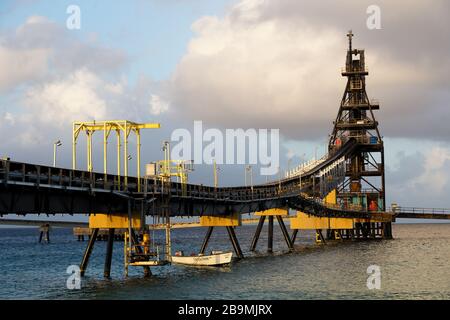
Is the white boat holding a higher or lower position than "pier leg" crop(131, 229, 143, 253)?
lower

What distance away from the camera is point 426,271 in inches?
2886

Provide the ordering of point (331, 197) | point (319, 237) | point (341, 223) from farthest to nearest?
point (331, 197)
point (319, 237)
point (341, 223)

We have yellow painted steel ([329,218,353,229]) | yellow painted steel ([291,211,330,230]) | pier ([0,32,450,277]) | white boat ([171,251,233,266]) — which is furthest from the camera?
yellow painted steel ([329,218,353,229])

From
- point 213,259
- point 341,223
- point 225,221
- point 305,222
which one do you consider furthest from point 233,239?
point 341,223

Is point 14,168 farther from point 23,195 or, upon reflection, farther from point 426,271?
point 426,271

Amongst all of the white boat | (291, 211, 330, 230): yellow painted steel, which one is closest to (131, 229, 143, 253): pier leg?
the white boat

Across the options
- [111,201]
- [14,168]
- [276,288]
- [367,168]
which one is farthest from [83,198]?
[367,168]

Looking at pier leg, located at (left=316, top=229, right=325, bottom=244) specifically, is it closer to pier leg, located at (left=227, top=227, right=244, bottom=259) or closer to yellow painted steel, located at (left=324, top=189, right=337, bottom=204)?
yellow painted steel, located at (left=324, top=189, right=337, bottom=204)

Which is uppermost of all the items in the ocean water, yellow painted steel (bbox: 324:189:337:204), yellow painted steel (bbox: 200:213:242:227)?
yellow painted steel (bbox: 324:189:337:204)

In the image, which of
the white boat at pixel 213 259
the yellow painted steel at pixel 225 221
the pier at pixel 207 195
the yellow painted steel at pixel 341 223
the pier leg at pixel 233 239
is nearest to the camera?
the pier at pixel 207 195

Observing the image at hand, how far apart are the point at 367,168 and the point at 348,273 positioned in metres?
94.8

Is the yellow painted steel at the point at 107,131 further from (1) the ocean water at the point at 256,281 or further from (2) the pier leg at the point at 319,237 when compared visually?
(2) the pier leg at the point at 319,237

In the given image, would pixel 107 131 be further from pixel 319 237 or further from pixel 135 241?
pixel 319 237

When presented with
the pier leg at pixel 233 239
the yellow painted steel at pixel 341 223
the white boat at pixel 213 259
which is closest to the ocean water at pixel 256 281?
the white boat at pixel 213 259
